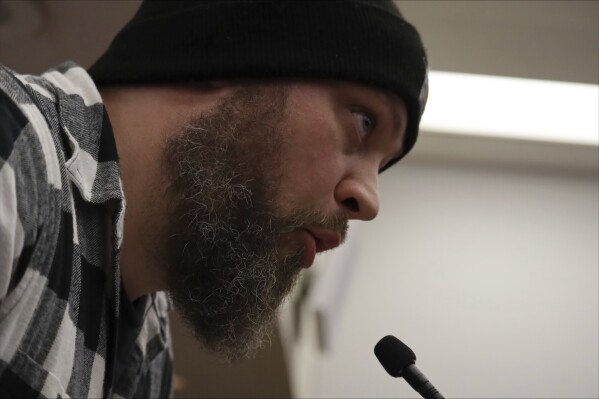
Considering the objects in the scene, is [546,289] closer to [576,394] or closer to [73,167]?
[576,394]

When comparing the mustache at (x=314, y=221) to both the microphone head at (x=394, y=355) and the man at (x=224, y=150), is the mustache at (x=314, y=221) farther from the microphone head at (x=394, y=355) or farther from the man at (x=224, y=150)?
the microphone head at (x=394, y=355)

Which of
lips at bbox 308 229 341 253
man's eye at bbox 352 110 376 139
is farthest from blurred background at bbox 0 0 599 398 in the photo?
man's eye at bbox 352 110 376 139

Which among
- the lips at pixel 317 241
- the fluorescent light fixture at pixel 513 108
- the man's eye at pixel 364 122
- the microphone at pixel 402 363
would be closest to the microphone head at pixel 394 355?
the microphone at pixel 402 363


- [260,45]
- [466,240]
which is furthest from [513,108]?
[260,45]

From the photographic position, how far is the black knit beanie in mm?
911

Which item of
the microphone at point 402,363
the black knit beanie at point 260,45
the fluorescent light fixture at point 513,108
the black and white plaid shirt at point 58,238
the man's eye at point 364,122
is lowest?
the microphone at point 402,363

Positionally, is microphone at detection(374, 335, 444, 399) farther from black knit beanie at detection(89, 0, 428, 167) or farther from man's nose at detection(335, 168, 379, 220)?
black knit beanie at detection(89, 0, 428, 167)

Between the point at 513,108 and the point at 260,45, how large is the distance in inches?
25.5

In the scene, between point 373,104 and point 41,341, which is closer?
point 41,341

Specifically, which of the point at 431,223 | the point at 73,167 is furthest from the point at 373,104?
the point at 431,223

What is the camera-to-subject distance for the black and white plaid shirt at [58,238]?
64 centimetres

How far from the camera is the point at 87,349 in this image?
82cm

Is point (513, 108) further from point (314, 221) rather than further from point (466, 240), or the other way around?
point (314, 221)

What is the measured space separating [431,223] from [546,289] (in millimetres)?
225
